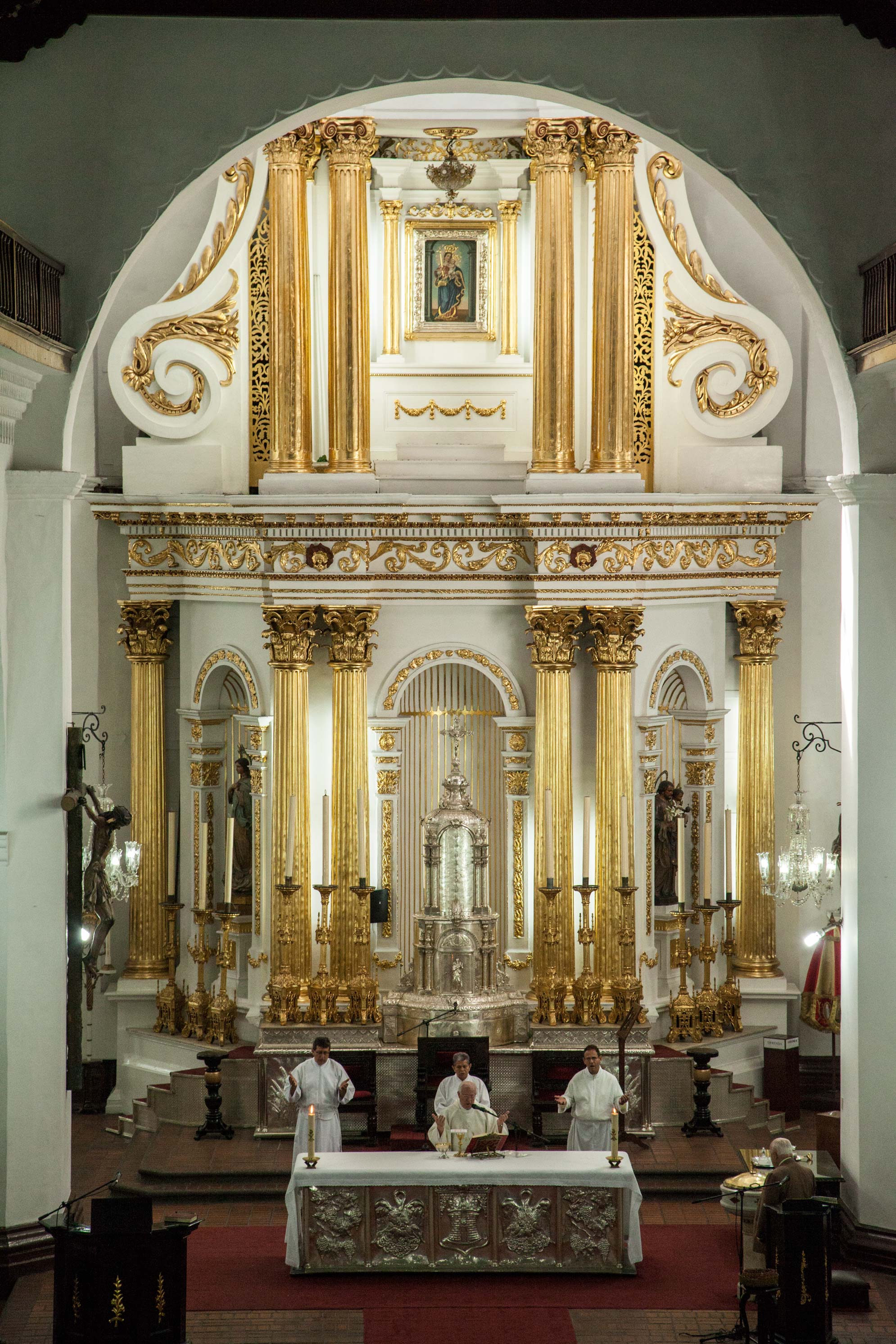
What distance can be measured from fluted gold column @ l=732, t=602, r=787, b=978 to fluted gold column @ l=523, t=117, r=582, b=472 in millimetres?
2512

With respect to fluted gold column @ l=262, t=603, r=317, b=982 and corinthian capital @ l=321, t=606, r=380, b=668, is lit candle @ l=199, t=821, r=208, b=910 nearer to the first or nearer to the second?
fluted gold column @ l=262, t=603, r=317, b=982

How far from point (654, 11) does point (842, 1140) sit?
825 centimetres

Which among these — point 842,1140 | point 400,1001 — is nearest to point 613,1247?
point 842,1140

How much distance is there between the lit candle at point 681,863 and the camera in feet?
53.5

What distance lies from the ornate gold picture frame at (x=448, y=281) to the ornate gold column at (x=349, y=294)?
2.72ft

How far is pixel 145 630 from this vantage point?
16.7m

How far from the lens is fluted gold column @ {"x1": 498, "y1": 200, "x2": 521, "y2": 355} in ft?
54.5

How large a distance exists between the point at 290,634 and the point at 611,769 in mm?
3279

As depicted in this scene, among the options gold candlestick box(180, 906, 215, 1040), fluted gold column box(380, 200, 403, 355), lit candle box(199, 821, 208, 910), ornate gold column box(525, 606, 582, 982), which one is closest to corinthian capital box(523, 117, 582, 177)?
fluted gold column box(380, 200, 403, 355)

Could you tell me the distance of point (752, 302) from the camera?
17.2 m

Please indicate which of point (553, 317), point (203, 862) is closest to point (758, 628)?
point (553, 317)

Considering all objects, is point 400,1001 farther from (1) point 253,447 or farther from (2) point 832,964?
(1) point 253,447

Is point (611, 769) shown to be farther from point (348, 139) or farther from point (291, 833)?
point (348, 139)

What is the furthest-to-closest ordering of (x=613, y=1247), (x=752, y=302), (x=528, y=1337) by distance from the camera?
(x=752, y=302) → (x=613, y=1247) → (x=528, y=1337)
